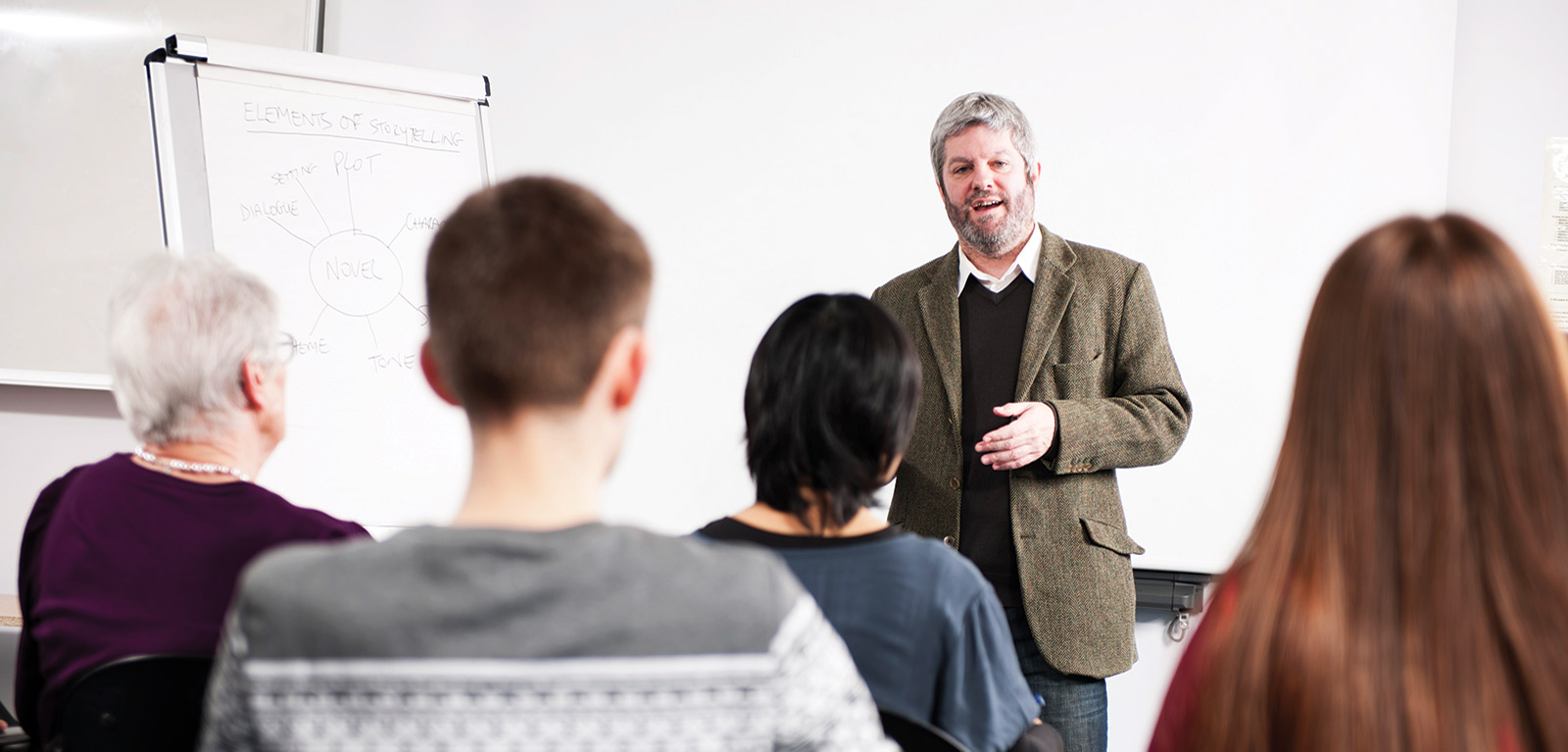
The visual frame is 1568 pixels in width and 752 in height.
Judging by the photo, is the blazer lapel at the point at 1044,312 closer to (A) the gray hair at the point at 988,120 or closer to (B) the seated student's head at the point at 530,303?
(A) the gray hair at the point at 988,120

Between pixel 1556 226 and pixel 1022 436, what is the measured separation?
1.87 m

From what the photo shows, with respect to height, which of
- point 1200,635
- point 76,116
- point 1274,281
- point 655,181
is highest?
point 76,116

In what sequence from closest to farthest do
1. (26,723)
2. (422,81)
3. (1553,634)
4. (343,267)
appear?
(1553,634), (26,723), (343,267), (422,81)

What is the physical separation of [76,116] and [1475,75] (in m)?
3.69

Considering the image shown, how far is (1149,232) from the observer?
2811 mm

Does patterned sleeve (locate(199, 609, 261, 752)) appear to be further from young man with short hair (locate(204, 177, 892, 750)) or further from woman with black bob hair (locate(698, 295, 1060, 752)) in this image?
woman with black bob hair (locate(698, 295, 1060, 752))

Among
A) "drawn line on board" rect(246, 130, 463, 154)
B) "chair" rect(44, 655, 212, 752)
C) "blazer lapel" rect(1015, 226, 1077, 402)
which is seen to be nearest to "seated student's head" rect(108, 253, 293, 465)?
"chair" rect(44, 655, 212, 752)

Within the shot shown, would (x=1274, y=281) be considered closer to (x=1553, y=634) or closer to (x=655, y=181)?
(x=655, y=181)

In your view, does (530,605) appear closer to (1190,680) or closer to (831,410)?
(1190,680)

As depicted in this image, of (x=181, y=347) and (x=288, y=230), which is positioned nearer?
(x=181, y=347)

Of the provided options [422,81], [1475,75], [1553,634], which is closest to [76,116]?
[422,81]

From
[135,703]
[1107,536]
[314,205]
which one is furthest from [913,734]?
[314,205]

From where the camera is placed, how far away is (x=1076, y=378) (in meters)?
1.98

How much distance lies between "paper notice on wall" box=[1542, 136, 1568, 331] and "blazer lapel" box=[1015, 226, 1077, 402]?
60.3 inches
